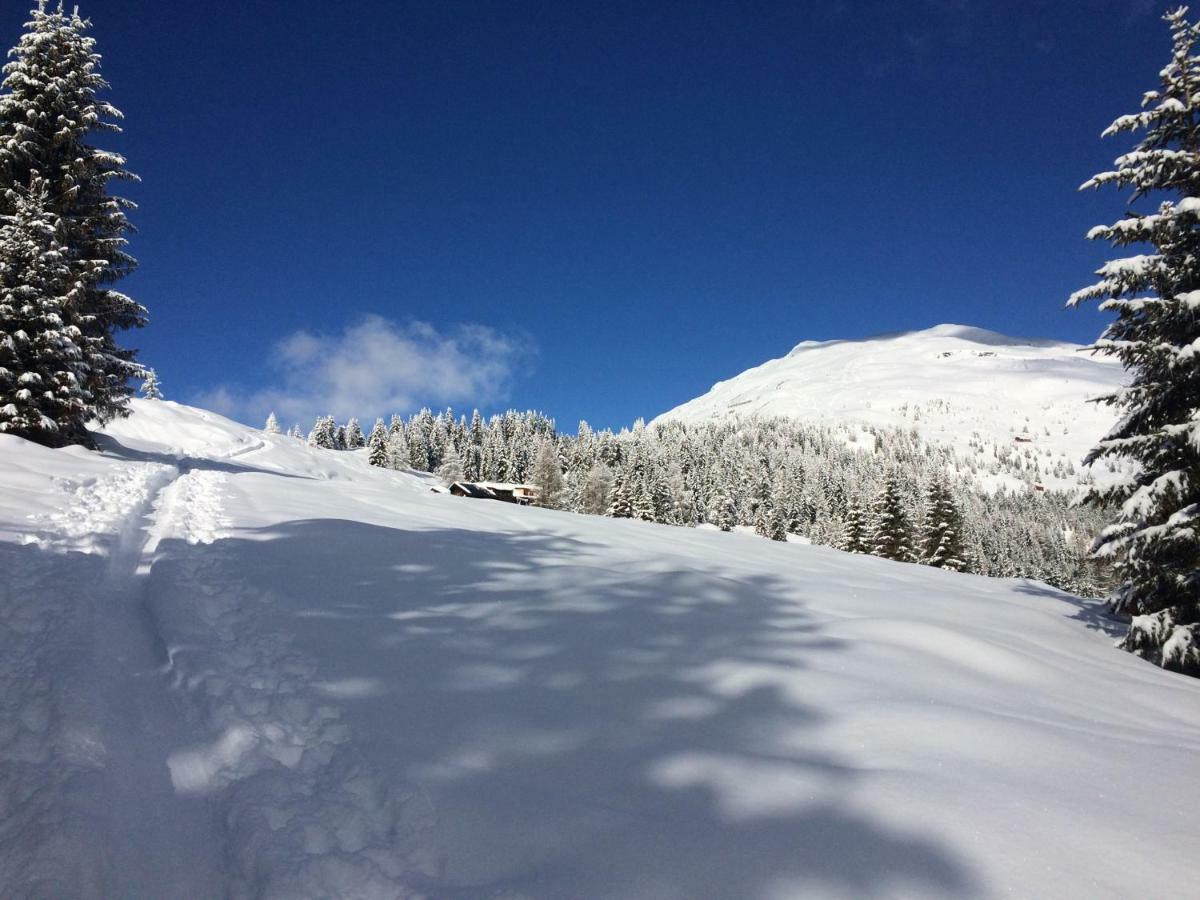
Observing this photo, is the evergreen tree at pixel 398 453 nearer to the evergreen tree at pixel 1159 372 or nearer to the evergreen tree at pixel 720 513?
the evergreen tree at pixel 720 513

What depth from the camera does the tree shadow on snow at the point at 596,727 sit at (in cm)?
266

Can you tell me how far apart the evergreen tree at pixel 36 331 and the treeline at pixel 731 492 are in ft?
81.0

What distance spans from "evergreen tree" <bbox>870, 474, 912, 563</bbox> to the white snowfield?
3506 cm

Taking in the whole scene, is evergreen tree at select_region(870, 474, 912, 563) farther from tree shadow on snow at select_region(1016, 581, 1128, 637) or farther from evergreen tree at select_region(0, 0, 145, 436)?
evergreen tree at select_region(0, 0, 145, 436)

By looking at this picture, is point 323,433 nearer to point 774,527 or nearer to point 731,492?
point 731,492

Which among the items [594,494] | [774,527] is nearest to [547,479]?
[594,494]

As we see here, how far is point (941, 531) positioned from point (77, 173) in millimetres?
48144

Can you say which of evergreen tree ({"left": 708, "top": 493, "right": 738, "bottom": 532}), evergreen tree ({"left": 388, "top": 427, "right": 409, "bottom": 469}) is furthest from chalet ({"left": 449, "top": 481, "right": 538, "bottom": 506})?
evergreen tree ({"left": 388, "top": 427, "right": 409, "bottom": 469})

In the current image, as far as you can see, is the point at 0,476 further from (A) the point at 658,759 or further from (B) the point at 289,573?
(A) the point at 658,759

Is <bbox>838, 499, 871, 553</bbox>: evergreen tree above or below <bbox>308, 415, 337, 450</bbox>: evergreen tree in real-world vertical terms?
below

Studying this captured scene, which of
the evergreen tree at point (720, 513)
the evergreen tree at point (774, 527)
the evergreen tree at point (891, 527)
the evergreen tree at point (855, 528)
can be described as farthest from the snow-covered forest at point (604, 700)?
the evergreen tree at point (720, 513)

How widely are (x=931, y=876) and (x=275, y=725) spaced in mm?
3960

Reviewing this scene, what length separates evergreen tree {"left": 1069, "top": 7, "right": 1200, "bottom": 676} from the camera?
27.7ft

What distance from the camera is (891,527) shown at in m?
39.8
